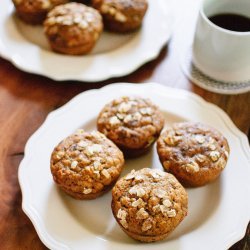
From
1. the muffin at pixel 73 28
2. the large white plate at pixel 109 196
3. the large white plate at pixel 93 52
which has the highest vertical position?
the muffin at pixel 73 28

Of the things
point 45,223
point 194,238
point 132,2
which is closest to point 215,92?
point 132,2

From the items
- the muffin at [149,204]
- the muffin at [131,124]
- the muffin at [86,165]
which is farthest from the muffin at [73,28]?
the muffin at [149,204]

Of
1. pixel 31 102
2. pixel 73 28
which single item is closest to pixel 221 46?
pixel 73 28

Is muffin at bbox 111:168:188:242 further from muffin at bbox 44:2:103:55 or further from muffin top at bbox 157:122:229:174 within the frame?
muffin at bbox 44:2:103:55

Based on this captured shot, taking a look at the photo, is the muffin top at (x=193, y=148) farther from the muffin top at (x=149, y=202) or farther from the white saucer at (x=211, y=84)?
the white saucer at (x=211, y=84)

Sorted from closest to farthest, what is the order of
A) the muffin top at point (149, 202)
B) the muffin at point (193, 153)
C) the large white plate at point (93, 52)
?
1. the muffin top at point (149, 202)
2. the muffin at point (193, 153)
3. the large white plate at point (93, 52)

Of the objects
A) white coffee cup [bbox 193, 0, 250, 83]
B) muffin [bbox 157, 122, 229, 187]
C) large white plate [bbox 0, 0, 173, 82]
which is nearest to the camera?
muffin [bbox 157, 122, 229, 187]

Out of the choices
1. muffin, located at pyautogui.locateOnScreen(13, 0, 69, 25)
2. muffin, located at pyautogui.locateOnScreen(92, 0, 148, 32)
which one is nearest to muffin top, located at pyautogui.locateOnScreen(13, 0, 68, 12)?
muffin, located at pyautogui.locateOnScreen(13, 0, 69, 25)

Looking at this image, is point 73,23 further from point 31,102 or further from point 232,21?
point 232,21
